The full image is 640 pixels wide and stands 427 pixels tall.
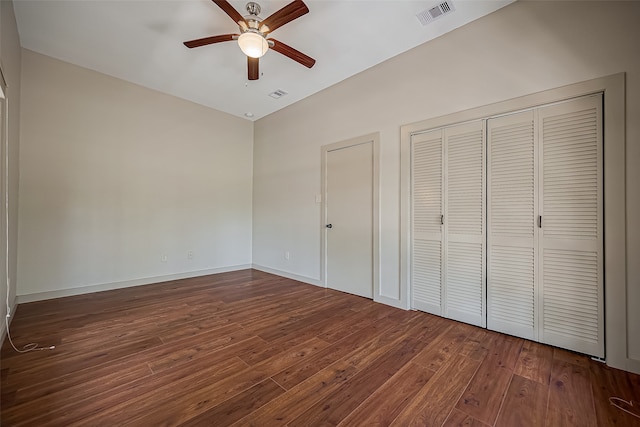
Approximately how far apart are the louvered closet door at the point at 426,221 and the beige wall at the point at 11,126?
3864 mm

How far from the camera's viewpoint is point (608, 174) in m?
1.96

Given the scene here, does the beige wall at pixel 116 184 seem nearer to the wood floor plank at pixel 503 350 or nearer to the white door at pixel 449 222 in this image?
the white door at pixel 449 222

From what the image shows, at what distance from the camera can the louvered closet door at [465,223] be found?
2615 mm

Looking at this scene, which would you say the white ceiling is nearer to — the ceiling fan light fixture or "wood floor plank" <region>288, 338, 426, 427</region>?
the ceiling fan light fixture

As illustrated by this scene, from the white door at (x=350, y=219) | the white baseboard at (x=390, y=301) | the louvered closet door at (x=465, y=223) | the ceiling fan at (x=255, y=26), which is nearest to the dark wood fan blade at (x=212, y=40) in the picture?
the ceiling fan at (x=255, y=26)

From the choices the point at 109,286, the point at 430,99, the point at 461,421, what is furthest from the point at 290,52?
the point at 109,286

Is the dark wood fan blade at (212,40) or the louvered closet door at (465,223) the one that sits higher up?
the dark wood fan blade at (212,40)

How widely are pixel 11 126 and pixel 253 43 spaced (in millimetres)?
2647

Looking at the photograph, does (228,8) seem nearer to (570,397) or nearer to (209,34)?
(209,34)

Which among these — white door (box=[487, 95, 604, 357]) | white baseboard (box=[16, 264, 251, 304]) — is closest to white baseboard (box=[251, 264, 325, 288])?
white baseboard (box=[16, 264, 251, 304])

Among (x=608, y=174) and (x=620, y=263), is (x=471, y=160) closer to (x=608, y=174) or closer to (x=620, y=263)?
(x=608, y=174)

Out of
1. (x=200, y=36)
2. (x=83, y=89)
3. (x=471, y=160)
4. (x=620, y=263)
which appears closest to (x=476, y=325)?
(x=620, y=263)

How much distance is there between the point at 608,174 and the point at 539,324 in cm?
132

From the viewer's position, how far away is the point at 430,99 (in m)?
2.94
